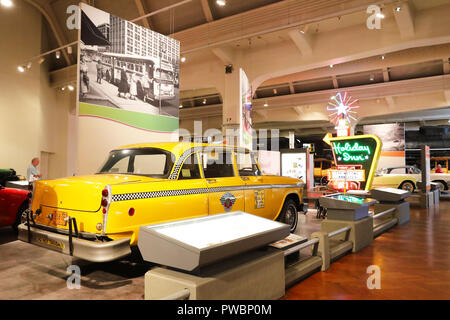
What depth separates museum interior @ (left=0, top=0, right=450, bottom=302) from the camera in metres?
2.90

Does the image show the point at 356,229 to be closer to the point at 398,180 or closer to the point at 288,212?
the point at 288,212

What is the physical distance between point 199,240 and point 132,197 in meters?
1.31

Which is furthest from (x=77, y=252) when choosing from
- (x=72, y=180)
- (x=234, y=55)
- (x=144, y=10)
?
(x=234, y=55)

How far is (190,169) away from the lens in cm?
415

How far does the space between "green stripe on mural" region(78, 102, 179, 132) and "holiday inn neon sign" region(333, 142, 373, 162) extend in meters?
4.65

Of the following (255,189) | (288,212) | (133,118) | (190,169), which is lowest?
(288,212)

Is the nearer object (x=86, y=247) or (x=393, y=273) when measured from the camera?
(x=86, y=247)

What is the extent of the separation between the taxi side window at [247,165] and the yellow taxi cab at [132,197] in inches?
1.8

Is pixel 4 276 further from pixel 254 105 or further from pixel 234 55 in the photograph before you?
pixel 254 105

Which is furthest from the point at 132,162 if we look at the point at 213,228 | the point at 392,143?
the point at 392,143

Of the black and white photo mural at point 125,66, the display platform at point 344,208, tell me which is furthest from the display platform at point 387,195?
the black and white photo mural at point 125,66

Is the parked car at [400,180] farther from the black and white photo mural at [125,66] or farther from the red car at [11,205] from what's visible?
the red car at [11,205]

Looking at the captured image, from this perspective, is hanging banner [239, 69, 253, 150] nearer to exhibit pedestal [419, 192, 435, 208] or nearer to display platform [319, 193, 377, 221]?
display platform [319, 193, 377, 221]

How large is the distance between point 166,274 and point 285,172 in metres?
10.4
